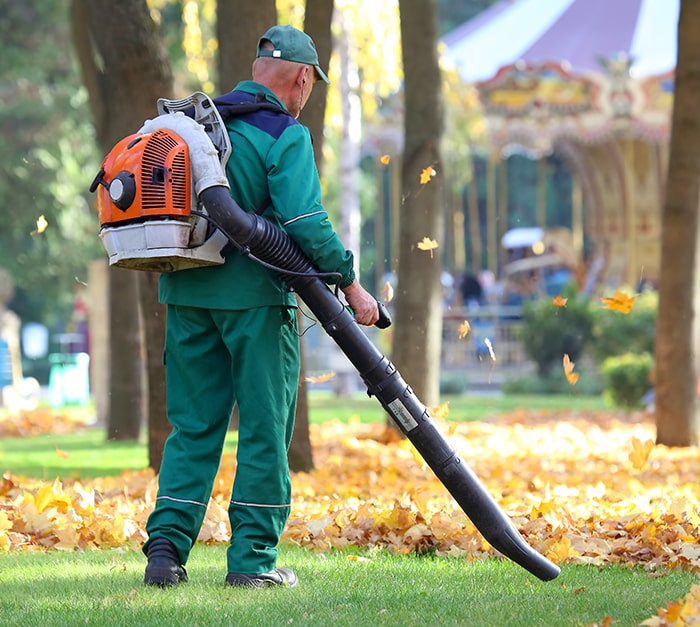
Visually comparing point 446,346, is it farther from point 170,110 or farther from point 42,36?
point 170,110

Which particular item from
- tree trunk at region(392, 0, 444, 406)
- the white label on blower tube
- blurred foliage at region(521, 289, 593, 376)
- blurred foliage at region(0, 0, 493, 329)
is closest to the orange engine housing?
the white label on blower tube

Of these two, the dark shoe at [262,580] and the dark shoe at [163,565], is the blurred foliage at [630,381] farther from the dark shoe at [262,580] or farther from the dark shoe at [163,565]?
the dark shoe at [163,565]

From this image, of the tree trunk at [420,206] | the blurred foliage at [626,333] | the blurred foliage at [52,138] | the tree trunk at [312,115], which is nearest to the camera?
the tree trunk at [312,115]

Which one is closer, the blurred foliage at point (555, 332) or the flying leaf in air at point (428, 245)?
the flying leaf in air at point (428, 245)

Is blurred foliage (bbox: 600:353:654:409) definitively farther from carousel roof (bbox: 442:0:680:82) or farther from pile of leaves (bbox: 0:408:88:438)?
carousel roof (bbox: 442:0:680:82)

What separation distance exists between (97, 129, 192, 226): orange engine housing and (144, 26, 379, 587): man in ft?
0.87

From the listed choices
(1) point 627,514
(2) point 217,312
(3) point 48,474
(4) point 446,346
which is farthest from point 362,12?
(2) point 217,312

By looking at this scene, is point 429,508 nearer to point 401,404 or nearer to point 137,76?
point 401,404

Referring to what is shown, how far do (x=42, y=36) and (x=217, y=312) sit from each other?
95.1 ft

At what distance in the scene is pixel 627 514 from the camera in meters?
6.73

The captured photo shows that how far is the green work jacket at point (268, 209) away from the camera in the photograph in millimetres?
4688

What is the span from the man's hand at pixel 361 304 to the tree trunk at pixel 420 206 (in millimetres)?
6889

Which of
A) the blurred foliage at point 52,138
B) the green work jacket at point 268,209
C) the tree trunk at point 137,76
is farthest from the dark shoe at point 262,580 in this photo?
the blurred foliage at point 52,138

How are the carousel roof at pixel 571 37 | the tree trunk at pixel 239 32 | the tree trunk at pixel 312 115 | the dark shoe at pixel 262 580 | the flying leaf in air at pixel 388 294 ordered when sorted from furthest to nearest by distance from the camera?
the carousel roof at pixel 571 37, the tree trunk at pixel 312 115, the tree trunk at pixel 239 32, the flying leaf in air at pixel 388 294, the dark shoe at pixel 262 580
